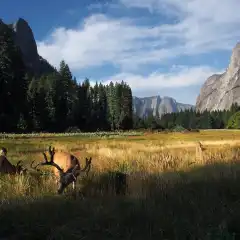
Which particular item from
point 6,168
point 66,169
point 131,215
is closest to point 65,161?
point 66,169

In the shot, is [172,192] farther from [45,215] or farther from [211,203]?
[45,215]

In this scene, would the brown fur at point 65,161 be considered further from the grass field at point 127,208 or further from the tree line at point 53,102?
the tree line at point 53,102

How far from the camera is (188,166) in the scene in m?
17.9

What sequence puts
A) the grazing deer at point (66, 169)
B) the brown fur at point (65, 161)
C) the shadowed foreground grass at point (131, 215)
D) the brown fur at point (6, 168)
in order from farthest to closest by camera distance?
the brown fur at point (6, 168) < the brown fur at point (65, 161) < the grazing deer at point (66, 169) < the shadowed foreground grass at point (131, 215)

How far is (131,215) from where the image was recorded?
30.3 feet

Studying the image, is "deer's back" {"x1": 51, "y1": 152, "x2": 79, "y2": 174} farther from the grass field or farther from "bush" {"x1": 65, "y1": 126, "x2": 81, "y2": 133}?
"bush" {"x1": 65, "y1": 126, "x2": 81, "y2": 133}

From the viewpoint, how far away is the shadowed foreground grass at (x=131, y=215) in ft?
26.7

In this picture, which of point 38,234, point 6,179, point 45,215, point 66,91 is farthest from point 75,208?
point 66,91

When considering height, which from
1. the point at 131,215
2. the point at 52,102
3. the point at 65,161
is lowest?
the point at 131,215

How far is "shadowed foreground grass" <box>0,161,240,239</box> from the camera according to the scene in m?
8.13

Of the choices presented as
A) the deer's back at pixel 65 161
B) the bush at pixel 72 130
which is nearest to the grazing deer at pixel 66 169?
the deer's back at pixel 65 161

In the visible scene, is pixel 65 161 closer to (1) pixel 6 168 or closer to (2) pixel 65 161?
(2) pixel 65 161

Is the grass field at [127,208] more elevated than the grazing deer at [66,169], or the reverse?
the grazing deer at [66,169]

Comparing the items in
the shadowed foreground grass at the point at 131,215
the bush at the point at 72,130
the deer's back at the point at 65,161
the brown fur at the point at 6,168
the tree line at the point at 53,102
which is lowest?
the shadowed foreground grass at the point at 131,215
